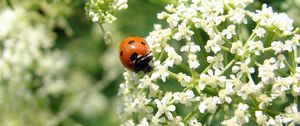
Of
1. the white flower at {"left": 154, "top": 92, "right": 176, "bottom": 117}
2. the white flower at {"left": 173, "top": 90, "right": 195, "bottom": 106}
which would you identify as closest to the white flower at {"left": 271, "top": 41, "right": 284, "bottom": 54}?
the white flower at {"left": 173, "top": 90, "right": 195, "bottom": 106}

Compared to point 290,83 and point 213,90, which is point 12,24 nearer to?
point 213,90

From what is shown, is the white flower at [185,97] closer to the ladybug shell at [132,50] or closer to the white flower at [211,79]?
the white flower at [211,79]

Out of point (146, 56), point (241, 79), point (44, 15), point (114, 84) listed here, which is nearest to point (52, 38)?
point (44, 15)

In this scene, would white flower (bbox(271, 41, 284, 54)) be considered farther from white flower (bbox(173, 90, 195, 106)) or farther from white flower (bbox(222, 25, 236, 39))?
white flower (bbox(173, 90, 195, 106))

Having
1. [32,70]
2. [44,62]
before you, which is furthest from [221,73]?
[44,62]

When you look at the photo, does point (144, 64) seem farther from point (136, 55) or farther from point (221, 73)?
point (221, 73)

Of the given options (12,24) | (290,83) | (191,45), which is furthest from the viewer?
(12,24)
